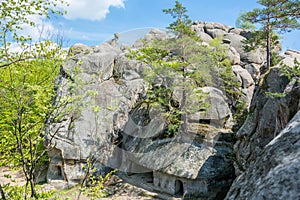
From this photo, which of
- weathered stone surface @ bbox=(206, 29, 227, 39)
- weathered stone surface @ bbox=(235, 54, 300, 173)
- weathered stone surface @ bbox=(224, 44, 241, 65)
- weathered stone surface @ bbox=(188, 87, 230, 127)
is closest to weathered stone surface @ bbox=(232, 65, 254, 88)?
weathered stone surface @ bbox=(224, 44, 241, 65)

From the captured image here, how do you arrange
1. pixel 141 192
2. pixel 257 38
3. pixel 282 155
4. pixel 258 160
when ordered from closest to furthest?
pixel 282 155 < pixel 258 160 < pixel 141 192 < pixel 257 38

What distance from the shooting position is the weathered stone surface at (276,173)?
1.42 metres

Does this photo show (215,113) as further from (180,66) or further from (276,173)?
(276,173)

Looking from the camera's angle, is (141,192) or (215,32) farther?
(215,32)

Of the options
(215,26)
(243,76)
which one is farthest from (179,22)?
(215,26)

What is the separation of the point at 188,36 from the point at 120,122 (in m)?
7.47

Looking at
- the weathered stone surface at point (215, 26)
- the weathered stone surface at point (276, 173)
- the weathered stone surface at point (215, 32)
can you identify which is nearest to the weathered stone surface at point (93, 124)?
the weathered stone surface at point (276, 173)

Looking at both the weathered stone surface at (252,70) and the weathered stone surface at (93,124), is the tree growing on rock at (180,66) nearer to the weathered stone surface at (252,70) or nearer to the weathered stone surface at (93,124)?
the weathered stone surface at (93,124)

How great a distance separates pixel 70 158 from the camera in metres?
15.0

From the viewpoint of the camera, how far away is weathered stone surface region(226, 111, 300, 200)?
1425 mm

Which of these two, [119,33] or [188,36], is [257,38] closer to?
[188,36]

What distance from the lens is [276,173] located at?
156 cm

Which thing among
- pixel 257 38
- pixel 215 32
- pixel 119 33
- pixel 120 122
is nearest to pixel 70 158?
pixel 120 122

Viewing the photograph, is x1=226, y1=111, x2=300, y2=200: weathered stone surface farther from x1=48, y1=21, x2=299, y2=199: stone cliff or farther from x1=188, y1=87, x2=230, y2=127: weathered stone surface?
x1=188, y1=87, x2=230, y2=127: weathered stone surface
